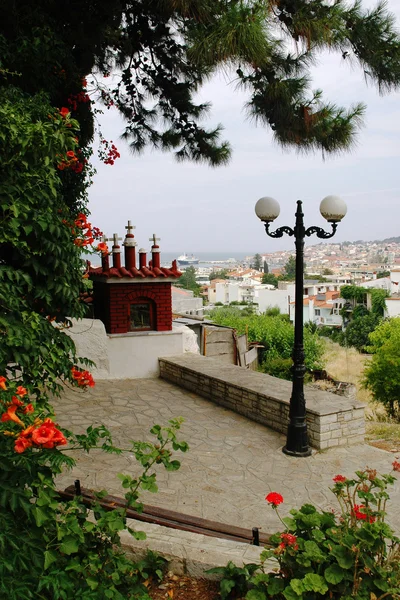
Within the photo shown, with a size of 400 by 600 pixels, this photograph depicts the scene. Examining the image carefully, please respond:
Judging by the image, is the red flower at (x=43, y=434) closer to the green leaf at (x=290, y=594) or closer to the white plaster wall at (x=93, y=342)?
the green leaf at (x=290, y=594)

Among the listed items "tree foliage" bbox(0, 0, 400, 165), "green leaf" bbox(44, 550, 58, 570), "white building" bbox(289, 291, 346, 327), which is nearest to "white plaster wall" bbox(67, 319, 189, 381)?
"tree foliage" bbox(0, 0, 400, 165)

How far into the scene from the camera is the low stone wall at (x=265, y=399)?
5242 mm

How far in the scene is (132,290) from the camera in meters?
8.14

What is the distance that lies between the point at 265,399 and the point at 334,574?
3747mm

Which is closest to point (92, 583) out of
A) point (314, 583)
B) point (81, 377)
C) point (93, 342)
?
point (314, 583)

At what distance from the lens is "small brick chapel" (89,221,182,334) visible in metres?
8.04

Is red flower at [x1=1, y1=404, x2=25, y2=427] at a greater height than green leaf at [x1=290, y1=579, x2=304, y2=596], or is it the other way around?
red flower at [x1=1, y1=404, x2=25, y2=427]

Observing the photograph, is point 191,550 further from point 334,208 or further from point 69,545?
point 334,208

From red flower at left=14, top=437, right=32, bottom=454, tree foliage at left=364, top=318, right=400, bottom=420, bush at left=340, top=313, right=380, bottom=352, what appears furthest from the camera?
bush at left=340, top=313, right=380, bottom=352

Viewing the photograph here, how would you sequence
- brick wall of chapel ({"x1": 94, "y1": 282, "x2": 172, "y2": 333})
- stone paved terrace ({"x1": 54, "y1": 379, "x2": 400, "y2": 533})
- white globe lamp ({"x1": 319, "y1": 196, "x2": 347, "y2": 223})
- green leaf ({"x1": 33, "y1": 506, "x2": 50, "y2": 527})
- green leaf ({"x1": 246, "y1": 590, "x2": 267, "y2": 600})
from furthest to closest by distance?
brick wall of chapel ({"x1": 94, "y1": 282, "x2": 172, "y2": 333}) < white globe lamp ({"x1": 319, "y1": 196, "x2": 347, "y2": 223}) < stone paved terrace ({"x1": 54, "y1": 379, "x2": 400, "y2": 533}) < green leaf ({"x1": 246, "y1": 590, "x2": 267, "y2": 600}) < green leaf ({"x1": 33, "y1": 506, "x2": 50, "y2": 527})

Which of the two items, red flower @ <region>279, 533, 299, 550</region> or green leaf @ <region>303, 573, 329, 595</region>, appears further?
red flower @ <region>279, 533, 299, 550</region>

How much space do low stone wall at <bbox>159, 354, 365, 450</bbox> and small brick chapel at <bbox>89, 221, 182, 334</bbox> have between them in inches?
29.8

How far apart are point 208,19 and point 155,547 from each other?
13.2ft

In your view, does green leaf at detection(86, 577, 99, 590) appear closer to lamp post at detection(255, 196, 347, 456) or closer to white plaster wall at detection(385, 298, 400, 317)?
lamp post at detection(255, 196, 347, 456)
